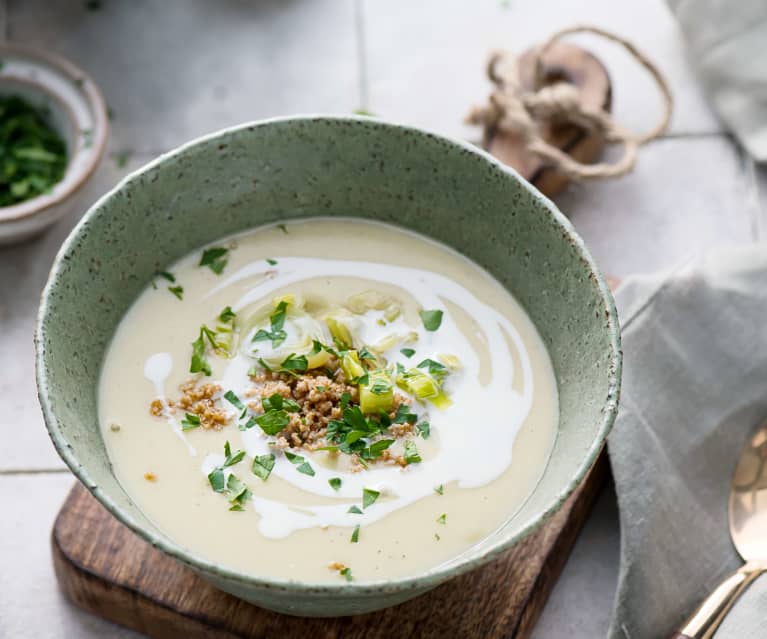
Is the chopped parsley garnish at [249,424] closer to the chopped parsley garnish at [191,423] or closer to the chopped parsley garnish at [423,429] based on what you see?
the chopped parsley garnish at [191,423]

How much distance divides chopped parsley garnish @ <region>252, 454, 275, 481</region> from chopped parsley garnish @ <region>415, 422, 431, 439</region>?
0.21 meters

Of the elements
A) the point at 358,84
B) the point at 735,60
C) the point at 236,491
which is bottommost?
the point at 236,491

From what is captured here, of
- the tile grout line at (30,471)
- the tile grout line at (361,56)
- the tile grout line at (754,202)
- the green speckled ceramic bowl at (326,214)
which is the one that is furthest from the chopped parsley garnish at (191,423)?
the tile grout line at (754,202)

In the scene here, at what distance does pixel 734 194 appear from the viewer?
2.40m

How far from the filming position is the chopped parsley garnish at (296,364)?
166cm

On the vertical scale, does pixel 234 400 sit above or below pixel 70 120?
below

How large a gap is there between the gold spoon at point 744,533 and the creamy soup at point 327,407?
38 cm

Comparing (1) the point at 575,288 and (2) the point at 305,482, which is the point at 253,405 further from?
(1) the point at 575,288

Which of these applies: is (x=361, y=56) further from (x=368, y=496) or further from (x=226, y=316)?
(x=368, y=496)

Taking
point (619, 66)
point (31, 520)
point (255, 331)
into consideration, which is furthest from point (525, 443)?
point (619, 66)

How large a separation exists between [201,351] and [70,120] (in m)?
0.84

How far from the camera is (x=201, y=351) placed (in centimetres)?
170

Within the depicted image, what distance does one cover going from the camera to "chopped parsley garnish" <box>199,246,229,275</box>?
184 cm

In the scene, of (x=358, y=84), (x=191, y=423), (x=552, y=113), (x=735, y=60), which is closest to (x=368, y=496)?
(x=191, y=423)
